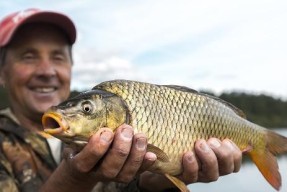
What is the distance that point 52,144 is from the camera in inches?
129

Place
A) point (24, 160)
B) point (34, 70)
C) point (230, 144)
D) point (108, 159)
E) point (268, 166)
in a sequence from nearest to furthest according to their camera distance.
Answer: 1. point (108, 159)
2. point (230, 144)
3. point (268, 166)
4. point (24, 160)
5. point (34, 70)

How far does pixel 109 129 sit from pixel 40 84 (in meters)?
1.61

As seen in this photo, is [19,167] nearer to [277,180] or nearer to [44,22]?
[44,22]

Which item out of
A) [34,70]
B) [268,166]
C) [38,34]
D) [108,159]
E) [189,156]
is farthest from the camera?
[38,34]

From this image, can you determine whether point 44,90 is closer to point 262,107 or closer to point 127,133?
point 127,133

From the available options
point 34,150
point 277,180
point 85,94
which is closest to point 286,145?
point 277,180

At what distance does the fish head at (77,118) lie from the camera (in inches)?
74.1

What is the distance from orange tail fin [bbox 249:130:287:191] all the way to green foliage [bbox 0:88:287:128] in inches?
1844

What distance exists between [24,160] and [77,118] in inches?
51.2

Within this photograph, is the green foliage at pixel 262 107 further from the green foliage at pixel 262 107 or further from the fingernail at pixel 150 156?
the fingernail at pixel 150 156

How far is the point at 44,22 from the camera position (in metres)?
3.63

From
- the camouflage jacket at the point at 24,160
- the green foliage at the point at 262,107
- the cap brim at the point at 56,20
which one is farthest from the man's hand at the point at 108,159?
the green foliage at the point at 262,107

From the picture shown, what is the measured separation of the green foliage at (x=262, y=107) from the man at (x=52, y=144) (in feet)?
152

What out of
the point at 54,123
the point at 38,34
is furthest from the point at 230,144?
the point at 38,34
